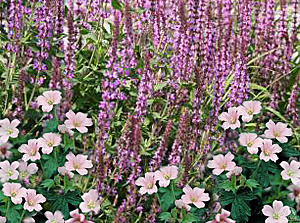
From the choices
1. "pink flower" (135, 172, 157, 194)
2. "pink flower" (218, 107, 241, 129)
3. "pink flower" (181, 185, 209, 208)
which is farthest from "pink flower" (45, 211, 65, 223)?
"pink flower" (218, 107, 241, 129)

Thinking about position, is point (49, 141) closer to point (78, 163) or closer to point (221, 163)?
point (78, 163)

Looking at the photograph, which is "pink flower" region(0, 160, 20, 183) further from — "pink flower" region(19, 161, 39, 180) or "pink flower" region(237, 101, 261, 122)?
"pink flower" region(237, 101, 261, 122)

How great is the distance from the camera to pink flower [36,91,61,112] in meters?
3.25

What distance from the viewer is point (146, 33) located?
151 inches

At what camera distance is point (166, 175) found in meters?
3.14

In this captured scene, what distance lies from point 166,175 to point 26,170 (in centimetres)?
79

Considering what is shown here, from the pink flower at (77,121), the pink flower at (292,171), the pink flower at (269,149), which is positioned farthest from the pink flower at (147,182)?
the pink flower at (292,171)

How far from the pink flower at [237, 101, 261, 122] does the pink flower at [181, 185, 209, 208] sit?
526 mm

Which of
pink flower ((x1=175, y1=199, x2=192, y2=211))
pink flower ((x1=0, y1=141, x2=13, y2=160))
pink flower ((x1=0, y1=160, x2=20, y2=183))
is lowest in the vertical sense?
pink flower ((x1=175, y1=199, x2=192, y2=211))

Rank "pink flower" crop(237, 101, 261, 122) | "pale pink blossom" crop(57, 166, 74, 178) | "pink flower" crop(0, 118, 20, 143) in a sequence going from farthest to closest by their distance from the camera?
"pink flower" crop(237, 101, 261, 122) < "pink flower" crop(0, 118, 20, 143) < "pale pink blossom" crop(57, 166, 74, 178)

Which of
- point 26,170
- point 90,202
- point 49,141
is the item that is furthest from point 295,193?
point 26,170

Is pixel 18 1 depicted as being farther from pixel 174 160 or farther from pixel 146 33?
pixel 174 160

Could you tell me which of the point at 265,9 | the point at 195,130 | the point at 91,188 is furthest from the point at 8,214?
the point at 265,9

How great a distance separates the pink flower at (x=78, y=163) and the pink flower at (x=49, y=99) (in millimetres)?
300
